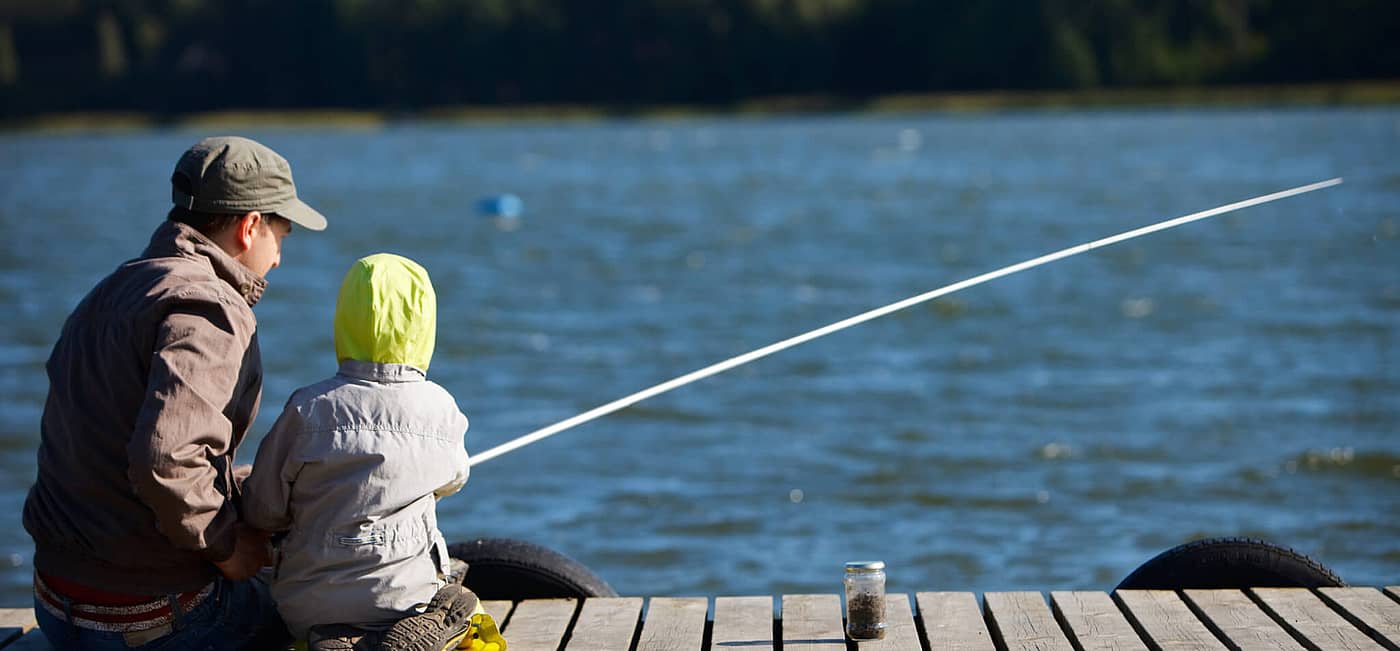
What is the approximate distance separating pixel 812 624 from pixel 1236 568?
1.21m

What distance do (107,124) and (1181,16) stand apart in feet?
192

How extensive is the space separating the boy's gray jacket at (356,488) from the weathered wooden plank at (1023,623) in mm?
1343

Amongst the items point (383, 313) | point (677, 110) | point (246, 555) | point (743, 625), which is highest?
point (383, 313)

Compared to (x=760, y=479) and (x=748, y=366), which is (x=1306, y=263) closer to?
(x=748, y=366)

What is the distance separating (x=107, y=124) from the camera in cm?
10219

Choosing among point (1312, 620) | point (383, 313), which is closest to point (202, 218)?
point (383, 313)

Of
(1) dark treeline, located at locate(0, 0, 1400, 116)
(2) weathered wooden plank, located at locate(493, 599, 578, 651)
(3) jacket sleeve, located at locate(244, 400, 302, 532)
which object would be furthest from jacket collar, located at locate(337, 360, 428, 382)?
(1) dark treeline, located at locate(0, 0, 1400, 116)

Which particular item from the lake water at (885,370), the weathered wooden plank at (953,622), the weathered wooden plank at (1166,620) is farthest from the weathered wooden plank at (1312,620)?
the lake water at (885,370)

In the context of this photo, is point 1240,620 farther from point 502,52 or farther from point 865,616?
point 502,52

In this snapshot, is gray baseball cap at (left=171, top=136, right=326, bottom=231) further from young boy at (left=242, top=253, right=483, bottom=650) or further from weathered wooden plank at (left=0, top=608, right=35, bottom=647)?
weathered wooden plank at (left=0, top=608, right=35, bottom=647)

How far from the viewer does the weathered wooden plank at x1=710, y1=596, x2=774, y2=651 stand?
4133 millimetres

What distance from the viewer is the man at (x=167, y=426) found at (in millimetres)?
3336

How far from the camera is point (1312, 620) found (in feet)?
13.8

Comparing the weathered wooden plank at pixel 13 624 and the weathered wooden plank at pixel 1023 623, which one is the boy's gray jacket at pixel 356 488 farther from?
the weathered wooden plank at pixel 1023 623
